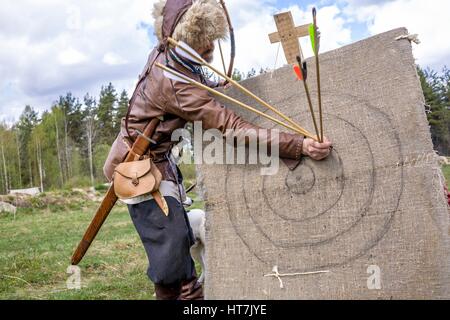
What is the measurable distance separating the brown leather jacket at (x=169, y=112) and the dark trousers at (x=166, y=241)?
22 cm

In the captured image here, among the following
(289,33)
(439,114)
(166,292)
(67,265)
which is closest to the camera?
(166,292)

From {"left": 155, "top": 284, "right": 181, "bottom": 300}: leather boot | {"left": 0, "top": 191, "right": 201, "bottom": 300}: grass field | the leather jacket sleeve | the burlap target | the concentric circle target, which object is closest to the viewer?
the burlap target

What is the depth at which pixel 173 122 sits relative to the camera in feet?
9.04

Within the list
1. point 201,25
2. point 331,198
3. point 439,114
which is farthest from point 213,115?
point 439,114

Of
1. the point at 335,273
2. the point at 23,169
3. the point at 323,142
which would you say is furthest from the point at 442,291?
the point at 23,169

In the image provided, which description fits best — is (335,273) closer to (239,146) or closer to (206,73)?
(239,146)

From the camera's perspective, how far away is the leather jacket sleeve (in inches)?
99.2

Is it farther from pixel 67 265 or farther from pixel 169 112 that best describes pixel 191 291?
pixel 67 265

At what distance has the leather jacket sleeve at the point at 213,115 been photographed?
99.2 inches

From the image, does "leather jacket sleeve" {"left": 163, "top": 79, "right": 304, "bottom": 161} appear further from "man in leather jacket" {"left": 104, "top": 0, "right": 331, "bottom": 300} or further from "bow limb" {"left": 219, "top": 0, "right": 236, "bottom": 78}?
"bow limb" {"left": 219, "top": 0, "right": 236, "bottom": 78}

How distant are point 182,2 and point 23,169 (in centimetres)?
4575

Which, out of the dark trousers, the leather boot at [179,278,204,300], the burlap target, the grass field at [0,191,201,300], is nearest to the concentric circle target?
the burlap target

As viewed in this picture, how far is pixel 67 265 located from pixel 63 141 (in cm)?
4270
